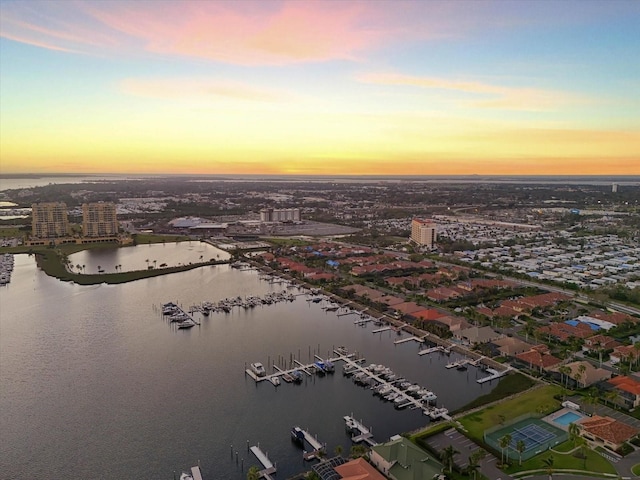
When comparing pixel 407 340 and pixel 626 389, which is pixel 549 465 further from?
pixel 407 340

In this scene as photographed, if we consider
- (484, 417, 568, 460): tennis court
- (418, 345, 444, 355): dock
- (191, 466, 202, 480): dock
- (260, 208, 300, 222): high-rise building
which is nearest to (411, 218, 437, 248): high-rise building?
(418, 345, 444, 355): dock

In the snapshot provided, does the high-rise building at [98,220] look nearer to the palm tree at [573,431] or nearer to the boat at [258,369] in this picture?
the boat at [258,369]

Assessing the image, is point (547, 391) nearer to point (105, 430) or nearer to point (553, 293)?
point (553, 293)

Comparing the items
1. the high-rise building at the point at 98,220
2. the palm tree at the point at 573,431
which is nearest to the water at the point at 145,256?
the high-rise building at the point at 98,220

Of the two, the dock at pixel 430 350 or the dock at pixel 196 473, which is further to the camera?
the dock at pixel 430 350

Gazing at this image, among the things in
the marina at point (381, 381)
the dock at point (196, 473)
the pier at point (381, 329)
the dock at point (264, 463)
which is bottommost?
the dock at point (196, 473)

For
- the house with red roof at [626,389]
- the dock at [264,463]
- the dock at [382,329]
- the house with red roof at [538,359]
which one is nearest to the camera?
the dock at [264,463]

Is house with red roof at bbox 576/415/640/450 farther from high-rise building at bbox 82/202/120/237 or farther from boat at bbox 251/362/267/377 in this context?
high-rise building at bbox 82/202/120/237
